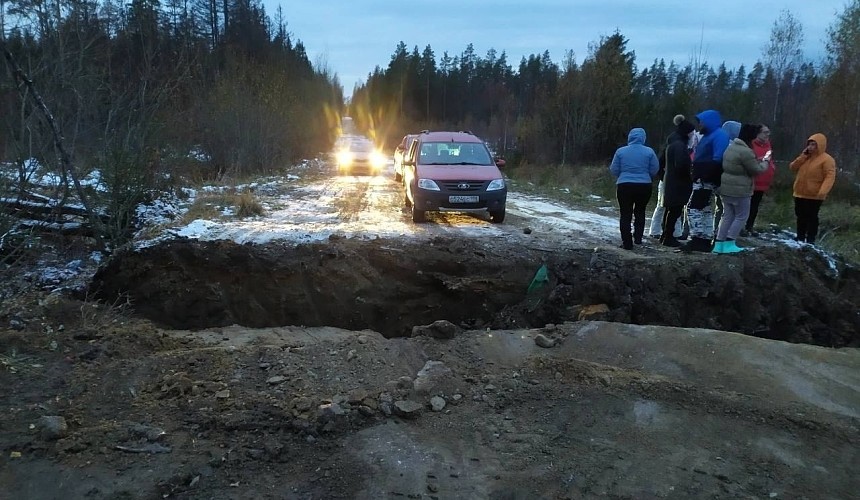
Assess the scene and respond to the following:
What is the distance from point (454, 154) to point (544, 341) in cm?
738

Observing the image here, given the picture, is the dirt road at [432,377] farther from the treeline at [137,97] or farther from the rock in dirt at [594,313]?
the treeline at [137,97]

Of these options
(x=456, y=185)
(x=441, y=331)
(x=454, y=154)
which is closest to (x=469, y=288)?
(x=441, y=331)

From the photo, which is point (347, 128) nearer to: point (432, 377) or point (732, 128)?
point (732, 128)

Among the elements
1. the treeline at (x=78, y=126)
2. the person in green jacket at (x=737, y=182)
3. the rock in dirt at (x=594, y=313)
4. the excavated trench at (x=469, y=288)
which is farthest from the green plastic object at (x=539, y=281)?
the treeline at (x=78, y=126)

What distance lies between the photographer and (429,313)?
6898mm

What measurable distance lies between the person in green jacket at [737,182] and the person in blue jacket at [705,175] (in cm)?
16

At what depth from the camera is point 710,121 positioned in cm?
746

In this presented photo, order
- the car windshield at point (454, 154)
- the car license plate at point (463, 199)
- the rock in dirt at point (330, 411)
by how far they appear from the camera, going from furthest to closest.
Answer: the car windshield at point (454, 154) → the car license plate at point (463, 199) → the rock in dirt at point (330, 411)

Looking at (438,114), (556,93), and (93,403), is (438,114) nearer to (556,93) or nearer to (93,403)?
(556,93)

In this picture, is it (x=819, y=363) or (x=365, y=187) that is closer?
(x=819, y=363)

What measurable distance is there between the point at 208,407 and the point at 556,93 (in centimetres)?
2569

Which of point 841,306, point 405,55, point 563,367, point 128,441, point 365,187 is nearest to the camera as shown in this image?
point 128,441

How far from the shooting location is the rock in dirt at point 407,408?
148 inches

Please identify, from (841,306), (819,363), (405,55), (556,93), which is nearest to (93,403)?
(819,363)
